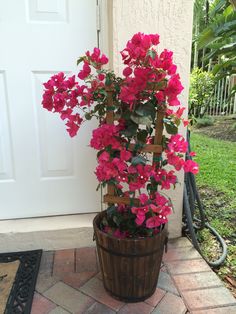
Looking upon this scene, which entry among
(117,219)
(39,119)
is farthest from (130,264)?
(39,119)

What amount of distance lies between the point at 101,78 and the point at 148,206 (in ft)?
2.09

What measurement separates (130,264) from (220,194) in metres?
1.75

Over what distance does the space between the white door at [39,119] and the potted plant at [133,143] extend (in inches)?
20.9

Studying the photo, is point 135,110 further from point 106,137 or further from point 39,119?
point 39,119

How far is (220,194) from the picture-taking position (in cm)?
285

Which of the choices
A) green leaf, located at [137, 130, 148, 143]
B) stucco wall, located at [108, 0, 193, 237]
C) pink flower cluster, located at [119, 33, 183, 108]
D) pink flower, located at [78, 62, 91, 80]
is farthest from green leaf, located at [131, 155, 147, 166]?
stucco wall, located at [108, 0, 193, 237]

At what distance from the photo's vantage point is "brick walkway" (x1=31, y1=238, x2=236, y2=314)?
143 cm

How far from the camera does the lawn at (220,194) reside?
77.1 inches

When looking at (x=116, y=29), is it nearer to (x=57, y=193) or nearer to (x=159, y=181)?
(x=159, y=181)

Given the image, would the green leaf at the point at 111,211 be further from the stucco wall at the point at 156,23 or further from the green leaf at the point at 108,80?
the stucco wall at the point at 156,23

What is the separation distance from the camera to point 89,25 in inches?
71.0

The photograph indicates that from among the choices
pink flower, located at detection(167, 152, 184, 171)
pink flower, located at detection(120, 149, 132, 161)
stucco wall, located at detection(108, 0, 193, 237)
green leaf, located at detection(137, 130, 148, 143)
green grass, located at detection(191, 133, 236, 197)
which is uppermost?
stucco wall, located at detection(108, 0, 193, 237)

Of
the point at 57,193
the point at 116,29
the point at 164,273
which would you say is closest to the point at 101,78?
the point at 116,29

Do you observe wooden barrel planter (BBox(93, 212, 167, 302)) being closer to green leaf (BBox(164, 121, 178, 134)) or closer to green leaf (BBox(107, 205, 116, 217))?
green leaf (BBox(107, 205, 116, 217))
